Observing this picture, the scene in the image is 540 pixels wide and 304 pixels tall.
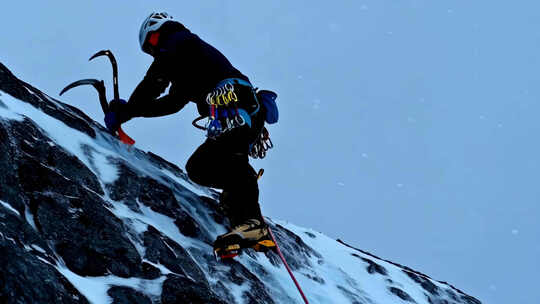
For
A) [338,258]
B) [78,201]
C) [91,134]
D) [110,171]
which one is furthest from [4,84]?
[338,258]

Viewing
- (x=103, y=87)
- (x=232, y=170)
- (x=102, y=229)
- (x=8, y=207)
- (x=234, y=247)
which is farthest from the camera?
(x=103, y=87)

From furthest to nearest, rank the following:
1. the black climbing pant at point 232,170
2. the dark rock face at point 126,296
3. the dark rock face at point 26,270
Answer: the black climbing pant at point 232,170 → the dark rock face at point 126,296 → the dark rock face at point 26,270

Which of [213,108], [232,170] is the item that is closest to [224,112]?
[213,108]

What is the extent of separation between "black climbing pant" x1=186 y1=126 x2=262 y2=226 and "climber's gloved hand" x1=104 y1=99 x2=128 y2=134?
1.34 meters

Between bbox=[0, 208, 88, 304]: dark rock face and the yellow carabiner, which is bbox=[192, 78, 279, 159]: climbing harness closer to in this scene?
the yellow carabiner

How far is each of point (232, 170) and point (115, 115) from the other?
6.45 feet

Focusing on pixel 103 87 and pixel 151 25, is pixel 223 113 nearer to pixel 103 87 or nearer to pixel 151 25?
pixel 151 25

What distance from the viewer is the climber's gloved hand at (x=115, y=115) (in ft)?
23.6

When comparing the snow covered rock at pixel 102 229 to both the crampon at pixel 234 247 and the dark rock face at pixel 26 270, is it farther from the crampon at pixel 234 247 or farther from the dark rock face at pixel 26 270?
the crampon at pixel 234 247

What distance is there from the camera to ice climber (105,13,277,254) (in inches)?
253

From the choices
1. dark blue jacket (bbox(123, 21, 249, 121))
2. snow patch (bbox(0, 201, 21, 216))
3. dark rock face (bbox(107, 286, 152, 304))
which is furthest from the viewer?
dark blue jacket (bbox(123, 21, 249, 121))

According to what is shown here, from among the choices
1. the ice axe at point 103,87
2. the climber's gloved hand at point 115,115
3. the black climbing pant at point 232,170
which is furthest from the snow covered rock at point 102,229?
the black climbing pant at point 232,170

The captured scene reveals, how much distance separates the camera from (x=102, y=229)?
552 cm

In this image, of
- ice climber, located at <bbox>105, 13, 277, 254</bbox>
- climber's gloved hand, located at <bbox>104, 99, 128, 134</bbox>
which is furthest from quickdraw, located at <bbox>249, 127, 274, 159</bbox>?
climber's gloved hand, located at <bbox>104, 99, 128, 134</bbox>
